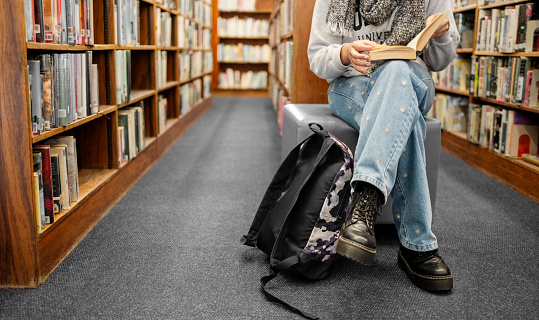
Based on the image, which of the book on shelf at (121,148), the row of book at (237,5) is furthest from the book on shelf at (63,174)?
the row of book at (237,5)

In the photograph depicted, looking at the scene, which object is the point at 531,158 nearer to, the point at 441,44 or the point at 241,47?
the point at 441,44

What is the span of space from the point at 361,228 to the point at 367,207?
0.06m

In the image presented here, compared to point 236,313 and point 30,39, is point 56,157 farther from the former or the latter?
point 236,313

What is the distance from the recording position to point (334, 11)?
165 centimetres

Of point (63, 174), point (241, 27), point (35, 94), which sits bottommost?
point (63, 174)

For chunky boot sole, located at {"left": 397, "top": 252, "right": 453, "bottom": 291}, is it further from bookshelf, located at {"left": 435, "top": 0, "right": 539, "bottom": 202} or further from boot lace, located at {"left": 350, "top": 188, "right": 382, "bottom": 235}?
bookshelf, located at {"left": 435, "top": 0, "right": 539, "bottom": 202}

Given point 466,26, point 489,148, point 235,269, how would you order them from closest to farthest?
point 235,269
point 489,148
point 466,26

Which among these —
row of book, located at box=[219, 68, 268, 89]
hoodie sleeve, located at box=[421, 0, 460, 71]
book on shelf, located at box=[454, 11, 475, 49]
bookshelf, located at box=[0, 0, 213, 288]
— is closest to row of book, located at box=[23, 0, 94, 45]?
bookshelf, located at box=[0, 0, 213, 288]

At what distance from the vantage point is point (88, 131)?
6.81 feet

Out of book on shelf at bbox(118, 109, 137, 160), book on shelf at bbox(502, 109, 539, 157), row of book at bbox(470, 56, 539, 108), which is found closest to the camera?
book on shelf at bbox(118, 109, 137, 160)

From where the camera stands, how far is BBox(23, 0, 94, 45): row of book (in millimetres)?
1324

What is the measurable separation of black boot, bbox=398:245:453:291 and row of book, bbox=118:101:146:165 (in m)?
1.31

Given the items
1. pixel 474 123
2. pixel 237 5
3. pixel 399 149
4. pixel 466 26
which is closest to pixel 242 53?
pixel 237 5

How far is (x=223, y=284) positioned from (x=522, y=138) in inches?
73.4
